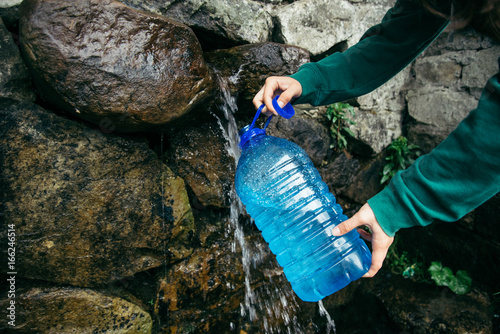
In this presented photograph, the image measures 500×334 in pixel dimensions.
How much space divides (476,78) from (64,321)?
3957mm

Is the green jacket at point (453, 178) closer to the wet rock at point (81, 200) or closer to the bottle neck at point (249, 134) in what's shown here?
the bottle neck at point (249, 134)

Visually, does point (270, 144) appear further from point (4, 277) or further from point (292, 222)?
point (4, 277)

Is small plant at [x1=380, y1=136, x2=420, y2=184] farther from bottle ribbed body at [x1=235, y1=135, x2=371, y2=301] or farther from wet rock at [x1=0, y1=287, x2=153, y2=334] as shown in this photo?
wet rock at [x1=0, y1=287, x2=153, y2=334]

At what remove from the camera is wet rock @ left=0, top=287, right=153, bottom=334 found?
1.69 metres

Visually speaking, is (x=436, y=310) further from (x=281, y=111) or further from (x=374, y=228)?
(x=281, y=111)

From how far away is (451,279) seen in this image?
2.99 meters

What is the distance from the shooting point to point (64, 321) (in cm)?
177

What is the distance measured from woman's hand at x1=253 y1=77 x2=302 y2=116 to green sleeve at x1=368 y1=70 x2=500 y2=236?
0.64 meters

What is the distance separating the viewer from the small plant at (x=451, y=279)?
2.93 meters

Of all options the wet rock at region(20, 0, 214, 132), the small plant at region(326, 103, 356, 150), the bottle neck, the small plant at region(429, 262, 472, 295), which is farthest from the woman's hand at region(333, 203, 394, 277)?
the small plant at region(429, 262, 472, 295)

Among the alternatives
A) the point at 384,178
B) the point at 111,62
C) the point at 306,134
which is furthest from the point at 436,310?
the point at 111,62

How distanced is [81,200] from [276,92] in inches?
51.2

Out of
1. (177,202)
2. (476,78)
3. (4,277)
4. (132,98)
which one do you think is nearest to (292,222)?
(177,202)

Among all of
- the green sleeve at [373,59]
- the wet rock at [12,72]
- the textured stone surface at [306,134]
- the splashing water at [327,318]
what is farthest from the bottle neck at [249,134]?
the splashing water at [327,318]
